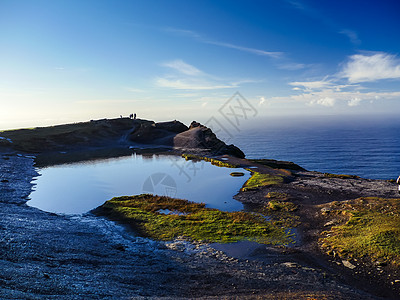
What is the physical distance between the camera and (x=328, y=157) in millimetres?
117000

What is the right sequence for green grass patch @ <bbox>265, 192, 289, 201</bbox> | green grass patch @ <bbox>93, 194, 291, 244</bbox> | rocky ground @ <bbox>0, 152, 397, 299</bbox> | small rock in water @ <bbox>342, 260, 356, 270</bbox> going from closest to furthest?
rocky ground @ <bbox>0, 152, 397, 299</bbox> < small rock in water @ <bbox>342, 260, 356, 270</bbox> < green grass patch @ <bbox>93, 194, 291, 244</bbox> < green grass patch @ <bbox>265, 192, 289, 201</bbox>

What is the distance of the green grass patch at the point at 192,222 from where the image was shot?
86.6 feet

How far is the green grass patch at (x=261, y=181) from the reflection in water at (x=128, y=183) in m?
1.78

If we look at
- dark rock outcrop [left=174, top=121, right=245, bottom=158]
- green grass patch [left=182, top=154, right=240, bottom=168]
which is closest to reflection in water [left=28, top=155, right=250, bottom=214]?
green grass patch [left=182, top=154, right=240, bottom=168]

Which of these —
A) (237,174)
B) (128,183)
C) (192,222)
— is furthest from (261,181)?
(128,183)

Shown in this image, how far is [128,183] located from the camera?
53.7 m

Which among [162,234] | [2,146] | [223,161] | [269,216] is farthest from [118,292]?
[2,146]

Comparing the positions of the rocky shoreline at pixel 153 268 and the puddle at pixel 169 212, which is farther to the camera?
the puddle at pixel 169 212

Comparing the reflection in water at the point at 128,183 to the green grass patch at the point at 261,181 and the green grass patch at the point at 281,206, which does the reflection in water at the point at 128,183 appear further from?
the green grass patch at the point at 281,206

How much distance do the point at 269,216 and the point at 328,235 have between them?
26.3 feet

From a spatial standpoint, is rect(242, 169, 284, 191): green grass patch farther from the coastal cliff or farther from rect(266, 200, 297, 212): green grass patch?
the coastal cliff

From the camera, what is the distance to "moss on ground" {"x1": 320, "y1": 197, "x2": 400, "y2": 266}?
2064 centimetres

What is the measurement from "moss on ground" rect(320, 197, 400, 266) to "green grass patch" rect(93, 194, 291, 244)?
5014 mm

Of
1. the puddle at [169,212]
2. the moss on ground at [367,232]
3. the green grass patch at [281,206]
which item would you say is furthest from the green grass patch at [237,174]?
the moss on ground at [367,232]
